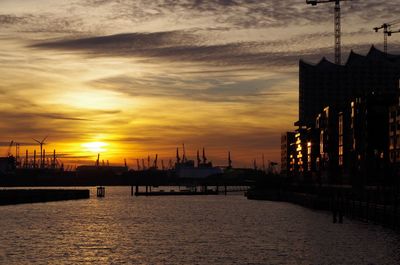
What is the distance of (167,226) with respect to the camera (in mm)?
126062

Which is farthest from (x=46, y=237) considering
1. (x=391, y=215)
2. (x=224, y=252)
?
(x=391, y=215)

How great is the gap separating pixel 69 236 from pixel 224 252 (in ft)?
102

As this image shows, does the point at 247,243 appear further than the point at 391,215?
No

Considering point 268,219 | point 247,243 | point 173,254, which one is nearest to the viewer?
point 173,254

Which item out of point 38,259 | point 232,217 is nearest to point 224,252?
point 38,259

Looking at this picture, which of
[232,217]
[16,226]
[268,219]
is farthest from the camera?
[232,217]

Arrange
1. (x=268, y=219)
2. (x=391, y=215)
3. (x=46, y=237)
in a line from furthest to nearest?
(x=268, y=219) < (x=391, y=215) < (x=46, y=237)

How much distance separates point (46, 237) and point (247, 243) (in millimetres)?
28702

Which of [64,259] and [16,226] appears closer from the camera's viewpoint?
[64,259]

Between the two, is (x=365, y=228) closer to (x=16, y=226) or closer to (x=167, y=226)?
(x=167, y=226)

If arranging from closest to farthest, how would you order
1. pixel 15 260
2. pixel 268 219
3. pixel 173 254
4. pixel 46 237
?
pixel 15 260
pixel 173 254
pixel 46 237
pixel 268 219

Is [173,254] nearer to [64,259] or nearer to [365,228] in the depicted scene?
[64,259]

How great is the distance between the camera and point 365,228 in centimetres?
11062

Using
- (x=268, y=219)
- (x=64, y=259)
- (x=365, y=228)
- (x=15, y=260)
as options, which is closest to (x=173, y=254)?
(x=64, y=259)
